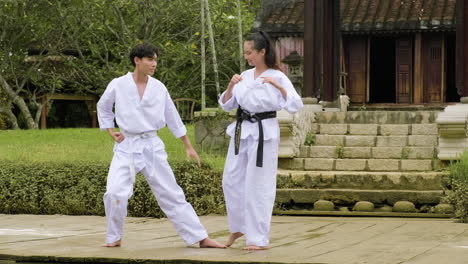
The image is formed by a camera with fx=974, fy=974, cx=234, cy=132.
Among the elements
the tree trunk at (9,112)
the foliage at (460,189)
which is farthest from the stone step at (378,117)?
the tree trunk at (9,112)

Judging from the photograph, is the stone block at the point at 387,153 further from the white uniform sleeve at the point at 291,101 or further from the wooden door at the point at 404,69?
the wooden door at the point at 404,69

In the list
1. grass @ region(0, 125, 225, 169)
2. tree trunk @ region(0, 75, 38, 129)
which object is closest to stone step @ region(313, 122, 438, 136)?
grass @ region(0, 125, 225, 169)

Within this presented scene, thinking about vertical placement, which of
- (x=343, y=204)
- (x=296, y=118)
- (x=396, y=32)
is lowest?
(x=343, y=204)

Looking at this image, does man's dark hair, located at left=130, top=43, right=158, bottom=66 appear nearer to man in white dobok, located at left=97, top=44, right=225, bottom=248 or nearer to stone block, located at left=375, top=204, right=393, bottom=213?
man in white dobok, located at left=97, top=44, right=225, bottom=248

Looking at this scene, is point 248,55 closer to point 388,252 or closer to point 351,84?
point 388,252

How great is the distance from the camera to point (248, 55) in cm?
822

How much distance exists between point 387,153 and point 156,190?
6.24m

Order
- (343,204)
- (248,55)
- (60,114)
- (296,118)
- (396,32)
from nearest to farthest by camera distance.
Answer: (248,55) < (343,204) < (296,118) < (396,32) < (60,114)

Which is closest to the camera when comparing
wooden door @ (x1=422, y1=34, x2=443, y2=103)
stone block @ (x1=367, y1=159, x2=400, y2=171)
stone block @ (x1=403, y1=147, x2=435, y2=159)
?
stone block @ (x1=367, y1=159, x2=400, y2=171)

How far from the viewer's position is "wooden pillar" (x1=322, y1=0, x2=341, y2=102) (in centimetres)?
1795

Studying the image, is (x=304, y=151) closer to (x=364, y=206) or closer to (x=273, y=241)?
(x=364, y=206)

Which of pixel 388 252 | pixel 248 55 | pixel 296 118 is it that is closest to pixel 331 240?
pixel 388 252

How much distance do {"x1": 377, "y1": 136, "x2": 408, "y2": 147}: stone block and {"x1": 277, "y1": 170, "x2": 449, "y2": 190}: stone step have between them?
160cm

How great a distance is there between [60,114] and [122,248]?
991 inches
